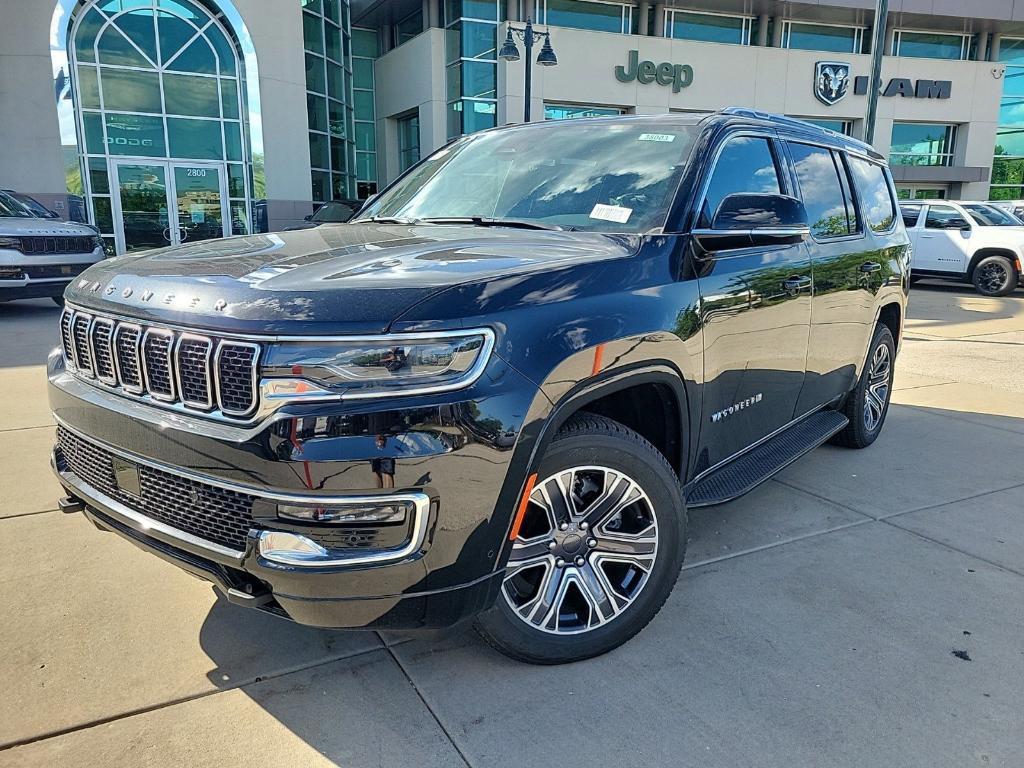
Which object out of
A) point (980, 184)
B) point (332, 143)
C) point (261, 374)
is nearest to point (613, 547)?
point (261, 374)

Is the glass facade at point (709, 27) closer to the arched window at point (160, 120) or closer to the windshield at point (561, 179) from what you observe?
the arched window at point (160, 120)

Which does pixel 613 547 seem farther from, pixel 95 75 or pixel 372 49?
pixel 372 49

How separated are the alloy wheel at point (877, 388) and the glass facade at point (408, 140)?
24506mm

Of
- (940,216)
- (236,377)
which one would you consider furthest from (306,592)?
(940,216)

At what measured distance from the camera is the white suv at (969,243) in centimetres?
1541

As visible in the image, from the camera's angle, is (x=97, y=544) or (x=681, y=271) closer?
(x=681, y=271)

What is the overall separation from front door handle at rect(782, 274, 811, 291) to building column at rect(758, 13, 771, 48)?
98.7 feet

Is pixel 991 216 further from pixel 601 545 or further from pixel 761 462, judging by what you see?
pixel 601 545

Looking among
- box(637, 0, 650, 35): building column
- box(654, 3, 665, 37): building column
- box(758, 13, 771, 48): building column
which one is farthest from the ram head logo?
box(637, 0, 650, 35): building column

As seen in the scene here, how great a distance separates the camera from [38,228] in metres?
11.3

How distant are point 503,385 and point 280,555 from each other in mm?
777

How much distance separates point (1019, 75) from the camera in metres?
34.2

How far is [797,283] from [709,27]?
29319 millimetres

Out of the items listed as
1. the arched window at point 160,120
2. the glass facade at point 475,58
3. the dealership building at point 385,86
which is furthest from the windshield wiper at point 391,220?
the glass facade at point 475,58
